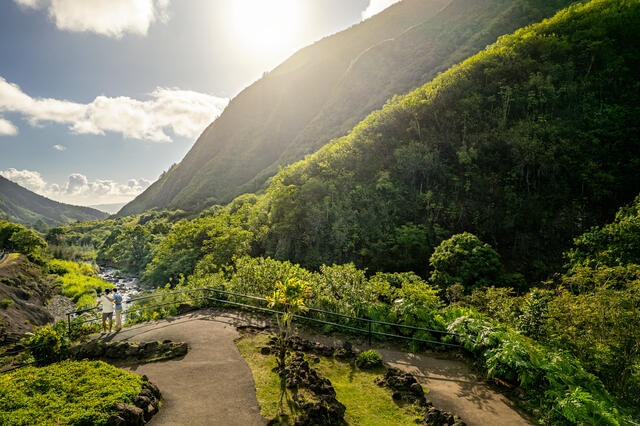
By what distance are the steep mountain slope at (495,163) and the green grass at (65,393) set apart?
1869 centimetres

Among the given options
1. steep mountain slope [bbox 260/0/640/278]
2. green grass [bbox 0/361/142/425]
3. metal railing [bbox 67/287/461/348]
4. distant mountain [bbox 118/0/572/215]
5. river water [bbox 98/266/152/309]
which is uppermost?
distant mountain [bbox 118/0/572/215]

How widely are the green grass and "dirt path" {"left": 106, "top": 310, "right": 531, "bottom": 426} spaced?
978mm

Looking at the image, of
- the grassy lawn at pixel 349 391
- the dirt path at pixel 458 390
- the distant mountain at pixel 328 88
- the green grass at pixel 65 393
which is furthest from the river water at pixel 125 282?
the dirt path at pixel 458 390

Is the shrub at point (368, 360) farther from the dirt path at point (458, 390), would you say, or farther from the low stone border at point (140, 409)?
the low stone border at point (140, 409)

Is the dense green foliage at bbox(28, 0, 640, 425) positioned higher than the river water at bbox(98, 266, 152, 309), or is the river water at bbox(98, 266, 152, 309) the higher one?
the dense green foliage at bbox(28, 0, 640, 425)

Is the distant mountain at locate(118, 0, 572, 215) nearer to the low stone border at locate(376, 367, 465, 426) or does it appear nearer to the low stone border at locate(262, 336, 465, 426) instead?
the low stone border at locate(262, 336, 465, 426)

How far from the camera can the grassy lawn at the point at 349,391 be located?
687cm

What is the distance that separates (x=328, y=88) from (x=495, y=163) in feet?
310

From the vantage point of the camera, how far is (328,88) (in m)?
112

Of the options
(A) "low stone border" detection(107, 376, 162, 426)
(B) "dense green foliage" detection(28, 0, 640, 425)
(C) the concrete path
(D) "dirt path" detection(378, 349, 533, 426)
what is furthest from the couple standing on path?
(D) "dirt path" detection(378, 349, 533, 426)

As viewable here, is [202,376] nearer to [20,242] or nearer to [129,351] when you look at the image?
[129,351]

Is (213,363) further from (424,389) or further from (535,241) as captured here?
(535,241)

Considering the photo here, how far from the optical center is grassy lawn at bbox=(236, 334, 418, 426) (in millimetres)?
6871

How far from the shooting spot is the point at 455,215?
25.5m
